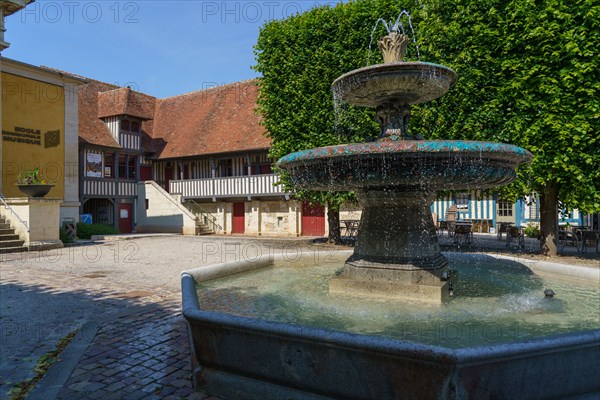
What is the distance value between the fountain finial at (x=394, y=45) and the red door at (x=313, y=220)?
59.3 feet

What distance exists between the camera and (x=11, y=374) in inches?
145

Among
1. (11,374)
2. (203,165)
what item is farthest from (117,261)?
(203,165)

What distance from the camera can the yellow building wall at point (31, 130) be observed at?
59.7 feet

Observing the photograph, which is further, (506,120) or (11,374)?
(506,120)

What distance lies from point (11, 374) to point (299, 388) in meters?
2.73

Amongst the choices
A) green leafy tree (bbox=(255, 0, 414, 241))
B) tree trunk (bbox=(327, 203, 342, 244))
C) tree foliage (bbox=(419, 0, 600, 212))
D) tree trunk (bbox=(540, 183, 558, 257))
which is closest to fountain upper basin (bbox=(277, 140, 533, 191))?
tree foliage (bbox=(419, 0, 600, 212))

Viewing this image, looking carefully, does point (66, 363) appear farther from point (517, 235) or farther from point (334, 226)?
point (517, 235)

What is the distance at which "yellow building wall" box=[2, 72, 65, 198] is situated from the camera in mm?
18203

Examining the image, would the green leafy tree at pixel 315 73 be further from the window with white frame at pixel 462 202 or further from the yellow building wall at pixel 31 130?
the window with white frame at pixel 462 202

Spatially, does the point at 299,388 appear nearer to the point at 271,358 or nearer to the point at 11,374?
the point at 271,358

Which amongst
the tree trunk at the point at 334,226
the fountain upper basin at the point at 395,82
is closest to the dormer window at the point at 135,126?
the tree trunk at the point at 334,226

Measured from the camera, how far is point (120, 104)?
83.9 feet

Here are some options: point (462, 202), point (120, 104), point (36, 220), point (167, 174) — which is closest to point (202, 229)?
point (167, 174)

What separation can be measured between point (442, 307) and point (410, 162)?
1647 mm
